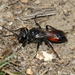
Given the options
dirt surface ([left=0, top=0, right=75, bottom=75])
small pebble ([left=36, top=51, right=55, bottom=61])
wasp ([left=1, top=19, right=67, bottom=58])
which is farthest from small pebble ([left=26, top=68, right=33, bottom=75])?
wasp ([left=1, top=19, right=67, bottom=58])

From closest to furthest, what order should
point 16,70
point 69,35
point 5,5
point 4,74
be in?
1. point 4,74
2. point 16,70
3. point 69,35
4. point 5,5

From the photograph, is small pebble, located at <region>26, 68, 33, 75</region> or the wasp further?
the wasp

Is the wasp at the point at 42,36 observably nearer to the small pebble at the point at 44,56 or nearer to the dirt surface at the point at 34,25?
the dirt surface at the point at 34,25

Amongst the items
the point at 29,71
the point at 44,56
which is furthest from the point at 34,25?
the point at 29,71

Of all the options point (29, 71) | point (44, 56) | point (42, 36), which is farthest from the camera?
point (42, 36)

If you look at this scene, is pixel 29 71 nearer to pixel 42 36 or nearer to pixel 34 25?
pixel 42 36

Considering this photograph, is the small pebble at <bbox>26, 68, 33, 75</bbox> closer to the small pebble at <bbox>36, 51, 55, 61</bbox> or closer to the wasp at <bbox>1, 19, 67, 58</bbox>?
the small pebble at <bbox>36, 51, 55, 61</bbox>

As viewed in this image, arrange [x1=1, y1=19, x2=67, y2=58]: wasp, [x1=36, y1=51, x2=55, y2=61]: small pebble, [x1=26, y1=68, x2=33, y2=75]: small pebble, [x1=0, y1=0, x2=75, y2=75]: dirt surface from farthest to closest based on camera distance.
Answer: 1. [x1=1, y1=19, x2=67, y2=58]: wasp
2. [x1=36, y1=51, x2=55, y2=61]: small pebble
3. [x1=0, y1=0, x2=75, y2=75]: dirt surface
4. [x1=26, y1=68, x2=33, y2=75]: small pebble

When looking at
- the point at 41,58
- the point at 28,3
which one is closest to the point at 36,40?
the point at 41,58

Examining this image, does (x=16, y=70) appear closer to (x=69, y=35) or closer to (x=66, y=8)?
(x=69, y=35)
